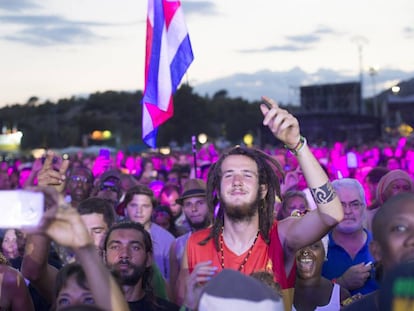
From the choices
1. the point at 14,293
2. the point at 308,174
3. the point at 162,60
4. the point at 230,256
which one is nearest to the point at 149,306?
the point at 230,256

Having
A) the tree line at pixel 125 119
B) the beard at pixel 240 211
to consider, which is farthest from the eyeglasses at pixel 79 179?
the tree line at pixel 125 119

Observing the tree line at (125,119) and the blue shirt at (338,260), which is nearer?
the blue shirt at (338,260)

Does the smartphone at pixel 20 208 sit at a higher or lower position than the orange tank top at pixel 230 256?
higher

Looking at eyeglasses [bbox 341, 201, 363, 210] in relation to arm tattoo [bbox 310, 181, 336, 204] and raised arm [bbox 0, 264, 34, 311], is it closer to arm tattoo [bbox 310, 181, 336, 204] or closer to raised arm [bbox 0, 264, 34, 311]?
arm tattoo [bbox 310, 181, 336, 204]

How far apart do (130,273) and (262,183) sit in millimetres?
895

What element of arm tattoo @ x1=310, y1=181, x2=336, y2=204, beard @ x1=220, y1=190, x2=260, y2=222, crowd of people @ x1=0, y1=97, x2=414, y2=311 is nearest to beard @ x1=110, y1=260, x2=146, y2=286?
crowd of people @ x1=0, y1=97, x2=414, y2=311

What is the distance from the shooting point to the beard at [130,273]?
369cm

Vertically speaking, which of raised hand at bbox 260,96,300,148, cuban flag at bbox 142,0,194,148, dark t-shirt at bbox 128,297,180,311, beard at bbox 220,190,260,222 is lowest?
dark t-shirt at bbox 128,297,180,311

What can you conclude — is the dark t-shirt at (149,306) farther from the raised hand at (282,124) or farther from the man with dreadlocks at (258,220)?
the raised hand at (282,124)

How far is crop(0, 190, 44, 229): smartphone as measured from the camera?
2240 mm

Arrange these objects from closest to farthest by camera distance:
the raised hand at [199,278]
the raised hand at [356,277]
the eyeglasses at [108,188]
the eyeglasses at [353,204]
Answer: the raised hand at [199,278] < the raised hand at [356,277] < the eyeglasses at [353,204] < the eyeglasses at [108,188]

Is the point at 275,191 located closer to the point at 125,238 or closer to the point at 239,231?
the point at 239,231

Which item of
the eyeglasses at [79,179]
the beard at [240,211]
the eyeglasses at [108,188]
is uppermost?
the eyeglasses at [79,179]

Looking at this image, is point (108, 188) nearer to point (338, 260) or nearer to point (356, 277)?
point (338, 260)
